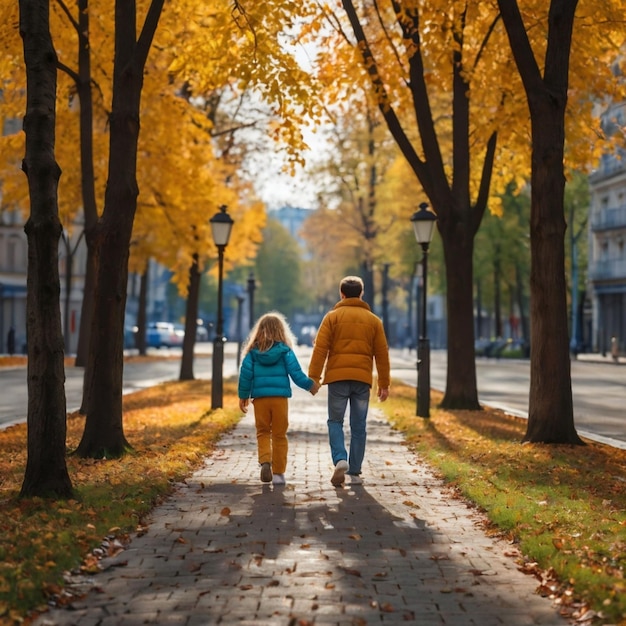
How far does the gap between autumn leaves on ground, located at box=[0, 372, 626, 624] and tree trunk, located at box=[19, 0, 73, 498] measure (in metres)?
0.42

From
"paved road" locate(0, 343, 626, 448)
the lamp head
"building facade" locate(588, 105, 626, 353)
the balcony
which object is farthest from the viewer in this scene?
"building facade" locate(588, 105, 626, 353)

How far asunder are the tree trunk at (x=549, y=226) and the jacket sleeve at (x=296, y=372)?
4160 millimetres

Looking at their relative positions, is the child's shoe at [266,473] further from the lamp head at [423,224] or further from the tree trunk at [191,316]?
the tree trunk at [191,316]

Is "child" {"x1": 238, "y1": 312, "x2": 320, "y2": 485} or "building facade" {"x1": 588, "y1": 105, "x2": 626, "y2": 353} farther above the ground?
"building facade" {"x1": 588, "y1": 105, "x2": 626, "y2": 353}

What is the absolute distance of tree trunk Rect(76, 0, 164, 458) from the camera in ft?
39.8

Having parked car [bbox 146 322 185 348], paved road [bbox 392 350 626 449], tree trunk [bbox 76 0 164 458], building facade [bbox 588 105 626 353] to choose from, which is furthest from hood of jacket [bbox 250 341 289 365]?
parked car [bbox 146 322 185 348]

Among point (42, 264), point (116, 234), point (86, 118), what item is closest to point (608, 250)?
point (86, 118)

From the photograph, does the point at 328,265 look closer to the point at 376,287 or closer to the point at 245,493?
the point at 376,287

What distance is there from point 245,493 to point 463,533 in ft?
7.77

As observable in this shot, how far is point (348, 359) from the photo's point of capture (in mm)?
10469

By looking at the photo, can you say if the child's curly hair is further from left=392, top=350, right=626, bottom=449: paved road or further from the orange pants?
left=392, top=350, right=626, bottom=449: paved road

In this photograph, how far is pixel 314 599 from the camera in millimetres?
5918

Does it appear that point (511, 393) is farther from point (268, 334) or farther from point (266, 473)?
point (268, 334)

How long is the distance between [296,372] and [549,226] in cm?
444
